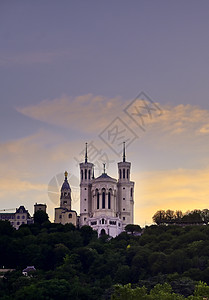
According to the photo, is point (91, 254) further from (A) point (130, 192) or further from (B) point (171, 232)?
(A) point (130, 192)

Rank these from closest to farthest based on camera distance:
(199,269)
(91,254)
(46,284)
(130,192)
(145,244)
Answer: (46,284) < (199,269) < (91,254) < (145,244) < (130,192)

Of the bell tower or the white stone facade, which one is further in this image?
the bell tower

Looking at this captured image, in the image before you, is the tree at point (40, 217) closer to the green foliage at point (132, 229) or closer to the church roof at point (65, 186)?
the green foliage at point (132, 229)

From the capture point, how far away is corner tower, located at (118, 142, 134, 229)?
123m

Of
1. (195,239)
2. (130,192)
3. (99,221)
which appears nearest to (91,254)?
(195,239)

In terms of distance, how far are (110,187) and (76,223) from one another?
9.19 meters

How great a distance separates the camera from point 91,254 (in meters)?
89.3

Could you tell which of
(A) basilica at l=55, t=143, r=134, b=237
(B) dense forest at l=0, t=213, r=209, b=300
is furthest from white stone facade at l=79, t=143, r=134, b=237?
(B) dense forest at l=0, t=213, r=209, b=300

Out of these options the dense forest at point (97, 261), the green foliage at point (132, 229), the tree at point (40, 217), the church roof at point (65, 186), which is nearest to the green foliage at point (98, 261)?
the dense forest at point (97, 261)

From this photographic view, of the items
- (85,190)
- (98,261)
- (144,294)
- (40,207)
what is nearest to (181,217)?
(85,190)

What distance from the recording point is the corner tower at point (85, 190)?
122062 mm

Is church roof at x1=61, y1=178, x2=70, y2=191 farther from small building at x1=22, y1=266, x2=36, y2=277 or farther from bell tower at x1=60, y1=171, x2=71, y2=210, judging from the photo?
small building at x1=22, y1=266, x2=36, y2=277

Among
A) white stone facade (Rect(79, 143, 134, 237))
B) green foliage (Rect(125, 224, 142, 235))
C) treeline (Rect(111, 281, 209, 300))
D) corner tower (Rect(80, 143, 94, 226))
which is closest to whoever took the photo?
treeline (Rect(111, 281, 209, 300))


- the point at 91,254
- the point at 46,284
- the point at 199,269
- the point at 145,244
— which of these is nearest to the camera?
the point at 46,284
